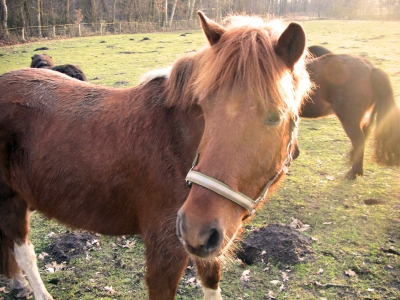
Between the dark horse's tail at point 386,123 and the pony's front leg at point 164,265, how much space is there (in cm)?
396

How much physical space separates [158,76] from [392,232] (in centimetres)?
335

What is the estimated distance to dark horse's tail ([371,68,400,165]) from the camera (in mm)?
4660

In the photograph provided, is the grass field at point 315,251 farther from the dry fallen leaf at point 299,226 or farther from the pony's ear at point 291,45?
the pony's ear at point 291,45

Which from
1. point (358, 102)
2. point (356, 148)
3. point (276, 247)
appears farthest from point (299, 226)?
point (358, 102)

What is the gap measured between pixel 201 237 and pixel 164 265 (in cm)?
93

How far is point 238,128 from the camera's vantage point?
4.94 ft

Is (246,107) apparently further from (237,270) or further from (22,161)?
(237,270)

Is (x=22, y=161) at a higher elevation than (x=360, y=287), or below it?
higher

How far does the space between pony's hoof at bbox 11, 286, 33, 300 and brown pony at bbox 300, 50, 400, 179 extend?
184 inches

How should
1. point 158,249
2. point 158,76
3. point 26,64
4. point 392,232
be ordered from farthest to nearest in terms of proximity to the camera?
point 26,64
point 392,232
point 158,76
point 158,249

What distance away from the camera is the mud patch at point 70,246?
3.44 m

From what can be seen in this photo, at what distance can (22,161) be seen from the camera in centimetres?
249

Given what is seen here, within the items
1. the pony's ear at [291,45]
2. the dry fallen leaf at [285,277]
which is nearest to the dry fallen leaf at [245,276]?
the dry fallen leaf at [285,277]

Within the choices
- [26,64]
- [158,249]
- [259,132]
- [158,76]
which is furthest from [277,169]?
[26,64]
